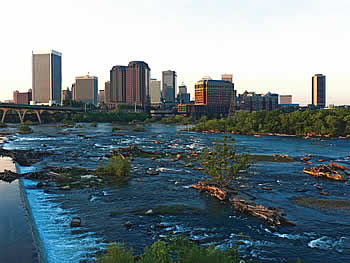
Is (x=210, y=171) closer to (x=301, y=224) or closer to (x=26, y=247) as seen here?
(x=301, y=224)

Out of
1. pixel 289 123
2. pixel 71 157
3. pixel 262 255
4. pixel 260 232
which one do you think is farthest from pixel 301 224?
pixel 289 123

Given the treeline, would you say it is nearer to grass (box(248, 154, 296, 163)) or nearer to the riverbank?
grass (box(248, 154, 296, 163))

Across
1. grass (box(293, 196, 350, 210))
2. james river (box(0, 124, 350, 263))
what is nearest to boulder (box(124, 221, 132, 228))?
james river (box(0, 124, 350, 263))

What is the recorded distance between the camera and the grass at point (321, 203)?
28.5 metres

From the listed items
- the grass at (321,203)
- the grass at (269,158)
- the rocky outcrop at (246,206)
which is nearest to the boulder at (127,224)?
the rocky outcrop at (246,206)

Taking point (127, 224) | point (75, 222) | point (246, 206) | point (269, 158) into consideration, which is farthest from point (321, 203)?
point (269, 158)

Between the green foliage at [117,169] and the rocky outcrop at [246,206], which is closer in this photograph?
the rocky outcrop at [246,206]

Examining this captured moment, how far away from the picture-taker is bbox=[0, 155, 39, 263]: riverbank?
57.2 ft

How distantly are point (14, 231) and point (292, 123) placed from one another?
115m

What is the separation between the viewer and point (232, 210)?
27109 mm

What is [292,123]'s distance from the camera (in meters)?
119

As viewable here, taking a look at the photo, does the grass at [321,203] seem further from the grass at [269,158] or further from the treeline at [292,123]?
the treeline at [292,123]

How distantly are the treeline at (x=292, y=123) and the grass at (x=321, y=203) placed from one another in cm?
8658

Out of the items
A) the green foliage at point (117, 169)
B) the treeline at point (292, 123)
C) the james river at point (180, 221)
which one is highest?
the treeline at point (292, 123)
